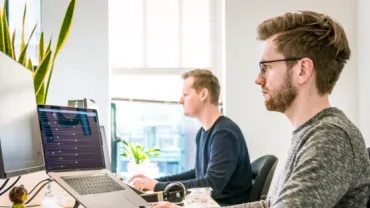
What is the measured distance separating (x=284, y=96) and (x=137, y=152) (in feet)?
8.59

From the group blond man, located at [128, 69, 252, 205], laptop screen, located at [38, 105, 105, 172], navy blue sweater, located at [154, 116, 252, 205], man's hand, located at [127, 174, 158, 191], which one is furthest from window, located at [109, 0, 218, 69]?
laptop screen, located at [38, 105, 105, 172]

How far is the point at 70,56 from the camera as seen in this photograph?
151 inches

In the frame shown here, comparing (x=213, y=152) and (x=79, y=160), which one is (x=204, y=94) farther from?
(x=79, y=160)

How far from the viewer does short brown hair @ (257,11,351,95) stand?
130cm

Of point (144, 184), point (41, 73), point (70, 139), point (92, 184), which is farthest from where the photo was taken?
point (144, 184)

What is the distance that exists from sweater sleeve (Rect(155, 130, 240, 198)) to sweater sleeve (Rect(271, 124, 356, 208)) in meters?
1.30

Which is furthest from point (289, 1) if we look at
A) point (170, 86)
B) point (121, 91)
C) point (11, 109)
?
point (11, 109)

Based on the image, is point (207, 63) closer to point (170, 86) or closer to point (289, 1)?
point (170, 86)

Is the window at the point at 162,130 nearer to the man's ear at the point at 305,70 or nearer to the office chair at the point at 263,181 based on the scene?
the office chair at the point at 263,181

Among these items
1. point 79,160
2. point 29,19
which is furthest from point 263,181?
point 29,19

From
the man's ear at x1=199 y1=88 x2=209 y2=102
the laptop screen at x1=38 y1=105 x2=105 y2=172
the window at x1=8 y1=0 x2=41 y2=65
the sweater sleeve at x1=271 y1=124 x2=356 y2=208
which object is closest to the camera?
the sweater sleeve at x1=271 y1=124 x2=356 y2=208

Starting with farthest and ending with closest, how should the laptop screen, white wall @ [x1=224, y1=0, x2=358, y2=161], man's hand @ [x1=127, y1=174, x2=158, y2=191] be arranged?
white wall @ [x1=224, y1=0, x2=358, y2=161] < man's hand @ [x1=127, y1=174, x2=158, y2=191] < the laptop screen

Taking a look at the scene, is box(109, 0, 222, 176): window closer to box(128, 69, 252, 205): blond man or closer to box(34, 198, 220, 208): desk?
box(128, 69, 252, 205): blond man

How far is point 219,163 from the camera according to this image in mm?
2451
